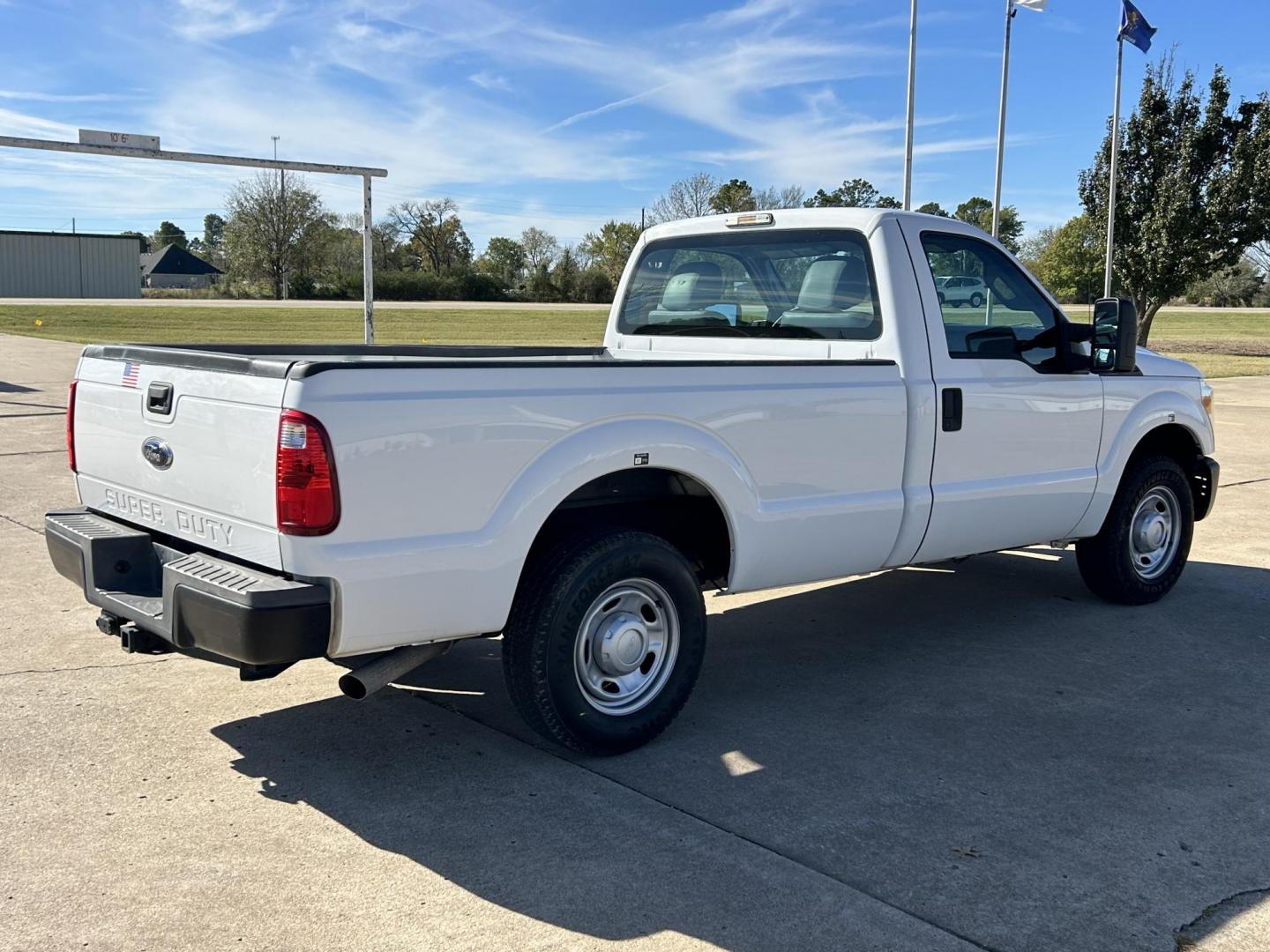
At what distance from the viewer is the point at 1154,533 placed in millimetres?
6770

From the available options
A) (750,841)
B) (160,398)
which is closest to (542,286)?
(160,398)

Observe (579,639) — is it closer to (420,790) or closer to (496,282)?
(420,790)

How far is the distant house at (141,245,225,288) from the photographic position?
115m

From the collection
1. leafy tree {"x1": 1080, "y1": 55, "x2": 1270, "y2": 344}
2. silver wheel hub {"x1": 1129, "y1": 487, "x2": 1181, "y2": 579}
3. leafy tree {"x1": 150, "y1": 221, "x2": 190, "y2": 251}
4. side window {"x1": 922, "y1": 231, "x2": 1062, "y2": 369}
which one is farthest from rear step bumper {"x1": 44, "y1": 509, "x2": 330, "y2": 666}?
leafy tree {"x1": 150, "y1": 221, "x2": 190, "y2": 251}

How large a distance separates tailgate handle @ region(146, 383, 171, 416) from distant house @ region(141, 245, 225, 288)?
116471 millimetres

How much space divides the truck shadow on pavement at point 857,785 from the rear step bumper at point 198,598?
0.70 meters

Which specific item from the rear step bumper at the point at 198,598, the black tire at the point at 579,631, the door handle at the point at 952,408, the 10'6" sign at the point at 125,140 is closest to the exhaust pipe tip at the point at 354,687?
the rear step bumper at the point at 198,598

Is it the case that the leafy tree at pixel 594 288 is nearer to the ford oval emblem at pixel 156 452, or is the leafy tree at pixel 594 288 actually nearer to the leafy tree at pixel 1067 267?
the leafy tree at pixel 1067 267

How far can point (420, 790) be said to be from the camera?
4.18m

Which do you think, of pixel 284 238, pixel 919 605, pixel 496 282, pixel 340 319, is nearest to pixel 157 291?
pixel 284 238

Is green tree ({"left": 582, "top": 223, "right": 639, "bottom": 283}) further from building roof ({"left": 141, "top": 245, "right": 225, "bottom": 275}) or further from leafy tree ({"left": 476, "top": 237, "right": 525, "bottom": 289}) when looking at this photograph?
building roof ({"left": 141, "top": 245, "right": 225, "bottom": 275})

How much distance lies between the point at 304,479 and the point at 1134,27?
3022cm

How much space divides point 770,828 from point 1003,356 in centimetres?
272

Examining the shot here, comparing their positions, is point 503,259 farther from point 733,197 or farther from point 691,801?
point 691,801
